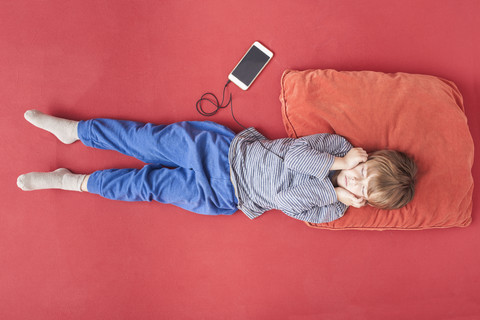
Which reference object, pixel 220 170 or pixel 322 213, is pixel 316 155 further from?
pixel 220 170

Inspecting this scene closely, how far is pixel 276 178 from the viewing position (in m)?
1.19

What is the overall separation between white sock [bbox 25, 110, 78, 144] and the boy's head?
1203 millimetres

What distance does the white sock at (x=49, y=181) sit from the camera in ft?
4.35

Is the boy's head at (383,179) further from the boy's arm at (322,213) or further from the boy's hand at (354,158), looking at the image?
the boy's arm at (322,213)

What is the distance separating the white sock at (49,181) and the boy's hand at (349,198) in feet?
3.69

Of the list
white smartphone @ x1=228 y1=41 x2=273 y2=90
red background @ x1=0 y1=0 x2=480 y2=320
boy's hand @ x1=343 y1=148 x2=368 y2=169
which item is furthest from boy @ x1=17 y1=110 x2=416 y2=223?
white smartphone @ x1=228 y1=41 x2=273 y2=90

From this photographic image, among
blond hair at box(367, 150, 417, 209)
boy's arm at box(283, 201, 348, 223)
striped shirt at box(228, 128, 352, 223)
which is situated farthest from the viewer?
boy's arm at box(283, 201, 348, 223)

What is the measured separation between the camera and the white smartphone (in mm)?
1422

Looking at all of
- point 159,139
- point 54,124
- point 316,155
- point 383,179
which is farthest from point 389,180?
point 54,124

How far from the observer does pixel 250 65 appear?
1.43m

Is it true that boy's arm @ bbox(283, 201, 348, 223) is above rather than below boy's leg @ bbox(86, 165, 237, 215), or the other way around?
above

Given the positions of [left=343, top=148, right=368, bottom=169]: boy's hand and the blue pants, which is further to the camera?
the blue pants

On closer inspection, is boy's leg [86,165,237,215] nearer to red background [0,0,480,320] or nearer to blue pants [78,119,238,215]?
blue pants [78,119,238,215]

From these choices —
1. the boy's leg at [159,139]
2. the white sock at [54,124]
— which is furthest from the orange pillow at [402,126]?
the white sock at [54,124]
